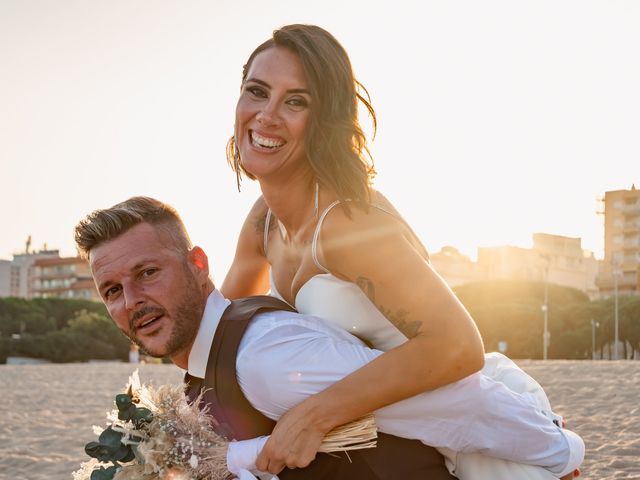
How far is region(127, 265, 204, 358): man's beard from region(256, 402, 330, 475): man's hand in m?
0.50

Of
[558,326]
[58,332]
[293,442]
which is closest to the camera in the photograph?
[293,442]

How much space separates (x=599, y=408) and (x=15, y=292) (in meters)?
130

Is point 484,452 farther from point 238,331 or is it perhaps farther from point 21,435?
point 21,435

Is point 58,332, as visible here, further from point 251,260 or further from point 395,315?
point 395,315

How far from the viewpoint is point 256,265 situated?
4.35m

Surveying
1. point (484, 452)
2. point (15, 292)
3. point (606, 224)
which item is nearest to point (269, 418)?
point (484, 452)

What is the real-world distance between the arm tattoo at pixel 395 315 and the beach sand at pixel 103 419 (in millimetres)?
975

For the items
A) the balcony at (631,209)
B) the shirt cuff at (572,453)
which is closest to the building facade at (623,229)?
the balcony at (631,209)

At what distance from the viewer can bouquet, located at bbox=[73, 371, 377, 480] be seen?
288cm

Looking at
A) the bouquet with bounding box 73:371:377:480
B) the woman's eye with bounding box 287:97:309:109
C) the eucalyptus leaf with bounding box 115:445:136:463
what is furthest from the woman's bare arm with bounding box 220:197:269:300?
the eucalyptus leaf with bounding box 115:445:136:463

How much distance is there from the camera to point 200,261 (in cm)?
320

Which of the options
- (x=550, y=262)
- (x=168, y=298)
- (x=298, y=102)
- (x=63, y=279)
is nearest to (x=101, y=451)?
(x=168, y=298)

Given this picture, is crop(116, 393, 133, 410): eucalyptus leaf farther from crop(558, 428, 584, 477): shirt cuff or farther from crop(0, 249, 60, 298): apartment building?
crop(0, 249, 60, 298): apartment building

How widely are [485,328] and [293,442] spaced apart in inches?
2304
